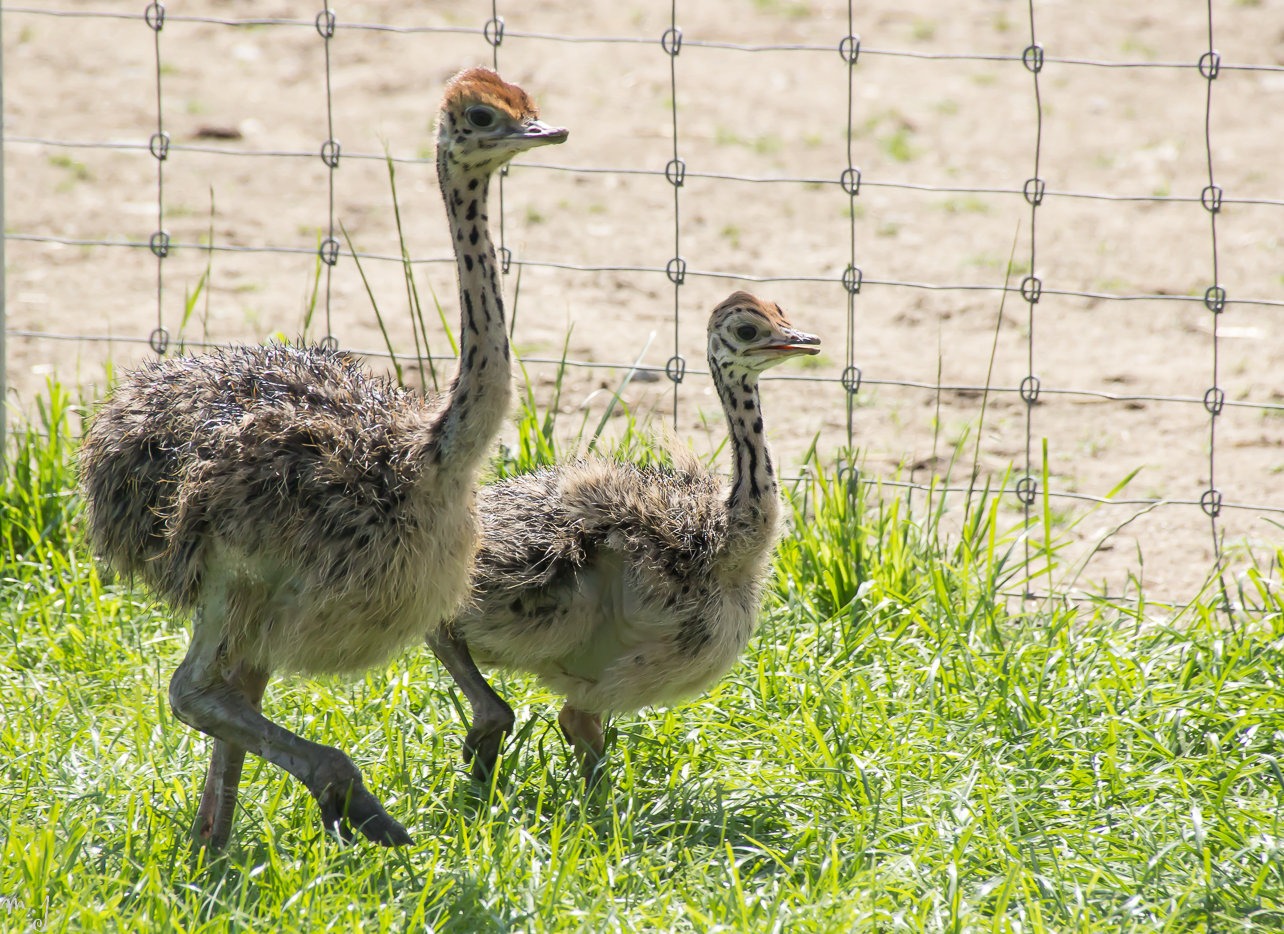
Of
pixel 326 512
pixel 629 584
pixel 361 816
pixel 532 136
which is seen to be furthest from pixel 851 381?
pixel 361 816

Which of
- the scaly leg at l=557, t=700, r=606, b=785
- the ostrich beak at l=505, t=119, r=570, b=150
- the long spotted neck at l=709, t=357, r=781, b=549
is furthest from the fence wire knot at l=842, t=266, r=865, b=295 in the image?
the ostrich beak at l=505, t=119, r=570, b=150

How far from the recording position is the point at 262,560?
3.64 m

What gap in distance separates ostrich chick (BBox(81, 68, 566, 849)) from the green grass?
0.93ft

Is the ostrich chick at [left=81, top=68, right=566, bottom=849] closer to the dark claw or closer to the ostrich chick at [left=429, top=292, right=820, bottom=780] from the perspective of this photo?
the dark claw

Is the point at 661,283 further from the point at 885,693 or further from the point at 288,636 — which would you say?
the point at 288,636

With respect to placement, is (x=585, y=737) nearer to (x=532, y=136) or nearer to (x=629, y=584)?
(x=629, y=584)

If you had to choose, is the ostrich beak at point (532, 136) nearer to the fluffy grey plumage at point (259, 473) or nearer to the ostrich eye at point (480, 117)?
the ostrich eye at point (480, 117)

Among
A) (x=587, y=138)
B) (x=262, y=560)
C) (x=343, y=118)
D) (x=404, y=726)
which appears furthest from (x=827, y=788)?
(x=343, y=118)

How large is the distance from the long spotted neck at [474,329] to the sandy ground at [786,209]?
2.34 m

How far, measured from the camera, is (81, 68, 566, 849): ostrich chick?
11.8 ft

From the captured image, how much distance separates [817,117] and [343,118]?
3487 mm

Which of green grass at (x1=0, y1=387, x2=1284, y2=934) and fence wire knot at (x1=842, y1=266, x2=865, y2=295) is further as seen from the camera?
fence wire knot at (x1=842, y1=266, x2=865, y2=295)

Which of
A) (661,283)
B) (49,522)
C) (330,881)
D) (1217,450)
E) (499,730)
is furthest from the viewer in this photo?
(661,283)

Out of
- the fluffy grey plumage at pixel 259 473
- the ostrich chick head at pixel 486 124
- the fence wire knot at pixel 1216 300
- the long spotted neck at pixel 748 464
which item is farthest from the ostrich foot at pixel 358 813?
the fence wire knot at pixel 1216 300
